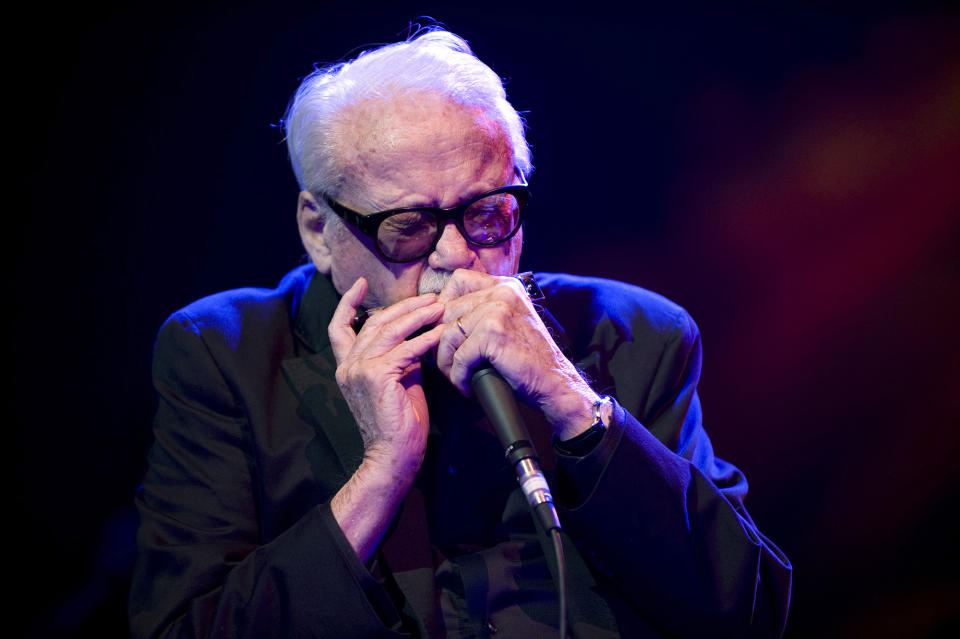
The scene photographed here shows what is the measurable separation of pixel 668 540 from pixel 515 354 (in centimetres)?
60

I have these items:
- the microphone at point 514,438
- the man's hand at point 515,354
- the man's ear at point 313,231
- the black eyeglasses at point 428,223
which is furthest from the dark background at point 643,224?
the microphone at point 514,438

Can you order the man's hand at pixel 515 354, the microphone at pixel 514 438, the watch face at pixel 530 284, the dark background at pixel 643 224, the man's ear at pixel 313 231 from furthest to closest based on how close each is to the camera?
1. the dark background at pixel 643 224
2. the man's ear at pixel 313 231
3. the watch face at pixel 530 284
4. the man's hand at pixel 515 354
5. the microphone at pixel 514 438

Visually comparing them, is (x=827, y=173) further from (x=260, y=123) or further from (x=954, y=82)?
(x=260, y=123)

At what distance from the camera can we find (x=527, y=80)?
259 cm

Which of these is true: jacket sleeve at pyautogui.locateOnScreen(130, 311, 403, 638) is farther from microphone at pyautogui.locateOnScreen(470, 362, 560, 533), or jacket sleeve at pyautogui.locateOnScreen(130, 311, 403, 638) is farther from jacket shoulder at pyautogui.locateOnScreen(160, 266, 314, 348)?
microphone at pyautogui.locateOnScreen(470, 362, 560, 533)

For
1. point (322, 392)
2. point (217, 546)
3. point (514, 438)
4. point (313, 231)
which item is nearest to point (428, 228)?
point (313, 231)

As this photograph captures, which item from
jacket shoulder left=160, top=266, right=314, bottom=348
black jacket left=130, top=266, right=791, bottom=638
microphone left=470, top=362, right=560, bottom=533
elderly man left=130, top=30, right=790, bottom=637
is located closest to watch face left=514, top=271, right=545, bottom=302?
elderly man left=130, top=30, right=790, bottom=637

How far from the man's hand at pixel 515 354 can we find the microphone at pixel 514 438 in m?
0.03

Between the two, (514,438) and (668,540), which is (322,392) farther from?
(668,540)

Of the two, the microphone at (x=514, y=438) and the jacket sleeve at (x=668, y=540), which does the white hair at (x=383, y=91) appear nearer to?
the microphone at (x=514, y=438)

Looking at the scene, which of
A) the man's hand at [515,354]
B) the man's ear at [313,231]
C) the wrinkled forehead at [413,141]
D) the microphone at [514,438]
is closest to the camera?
the microphone at [514,438]

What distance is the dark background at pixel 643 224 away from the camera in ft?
6.96

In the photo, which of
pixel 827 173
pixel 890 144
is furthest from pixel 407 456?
pixel 890 144

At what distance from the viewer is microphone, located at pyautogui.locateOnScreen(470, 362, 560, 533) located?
4.22 feet
